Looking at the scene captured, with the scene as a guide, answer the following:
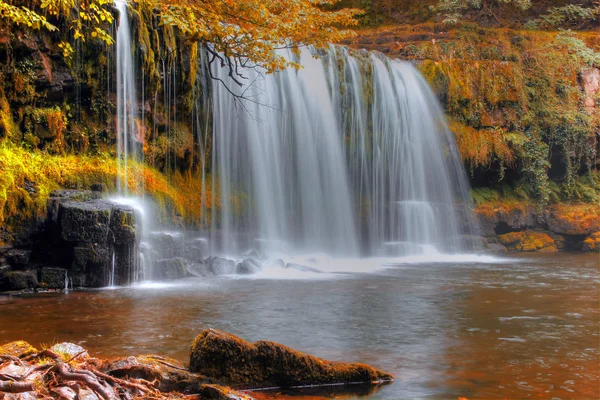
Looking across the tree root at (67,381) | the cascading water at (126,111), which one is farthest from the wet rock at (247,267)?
the tree root at (67,381)

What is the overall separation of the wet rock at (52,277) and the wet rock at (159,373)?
6.47 metres

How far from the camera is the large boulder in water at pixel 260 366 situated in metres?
4.54

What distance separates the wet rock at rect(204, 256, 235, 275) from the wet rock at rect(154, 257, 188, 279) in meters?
0.68

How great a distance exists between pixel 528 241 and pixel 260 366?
17.4m

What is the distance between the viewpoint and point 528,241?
20.0 metres

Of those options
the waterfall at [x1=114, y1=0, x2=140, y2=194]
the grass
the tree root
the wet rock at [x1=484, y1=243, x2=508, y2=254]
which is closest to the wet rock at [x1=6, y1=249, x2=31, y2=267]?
the grass

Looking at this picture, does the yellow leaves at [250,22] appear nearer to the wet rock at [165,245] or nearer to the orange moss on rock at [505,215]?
the wet rock at [165,245]

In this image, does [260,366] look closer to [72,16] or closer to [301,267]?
[301,267]

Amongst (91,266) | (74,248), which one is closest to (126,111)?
(74,248)

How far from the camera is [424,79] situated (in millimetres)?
20078

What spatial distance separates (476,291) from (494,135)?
36.4 feet

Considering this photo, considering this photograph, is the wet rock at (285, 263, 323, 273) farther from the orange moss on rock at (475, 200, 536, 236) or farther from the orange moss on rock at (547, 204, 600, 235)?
the orange moss on rock at (547, 204, 600, 235)

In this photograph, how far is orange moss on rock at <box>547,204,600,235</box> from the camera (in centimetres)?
2006

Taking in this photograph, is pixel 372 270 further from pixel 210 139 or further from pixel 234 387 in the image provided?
pixel 234 387
